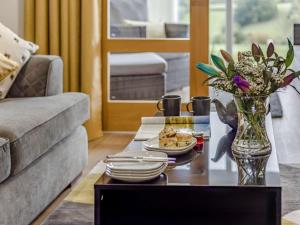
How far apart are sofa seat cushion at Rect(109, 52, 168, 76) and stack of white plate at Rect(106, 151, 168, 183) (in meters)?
2.68

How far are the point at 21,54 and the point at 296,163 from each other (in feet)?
6.21

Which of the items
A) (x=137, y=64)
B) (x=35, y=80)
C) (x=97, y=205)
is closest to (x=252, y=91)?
(x=97, y=205)

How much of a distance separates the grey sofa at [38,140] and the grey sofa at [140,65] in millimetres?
1332

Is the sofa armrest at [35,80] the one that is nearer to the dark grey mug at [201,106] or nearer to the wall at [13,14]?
the dark grey mug at [201,106]

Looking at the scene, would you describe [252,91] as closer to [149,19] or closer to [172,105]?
[172,105]

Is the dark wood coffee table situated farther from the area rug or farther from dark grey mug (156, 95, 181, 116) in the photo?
dark grey mug (156, 95, 181, 116)

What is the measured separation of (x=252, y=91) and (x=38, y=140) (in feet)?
3.65

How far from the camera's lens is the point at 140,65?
4.87 meters

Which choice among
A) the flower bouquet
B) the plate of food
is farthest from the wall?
the flower bouquet

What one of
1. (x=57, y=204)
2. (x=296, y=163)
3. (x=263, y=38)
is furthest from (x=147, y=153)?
(x=263, y=38)

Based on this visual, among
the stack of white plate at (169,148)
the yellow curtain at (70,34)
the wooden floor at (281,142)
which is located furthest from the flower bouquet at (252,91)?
the yellow curtain at (70,34)

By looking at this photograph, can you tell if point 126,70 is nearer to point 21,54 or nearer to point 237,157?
point 21,54

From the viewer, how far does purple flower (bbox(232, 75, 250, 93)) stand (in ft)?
6.73

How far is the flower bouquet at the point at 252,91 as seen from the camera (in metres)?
2.08
